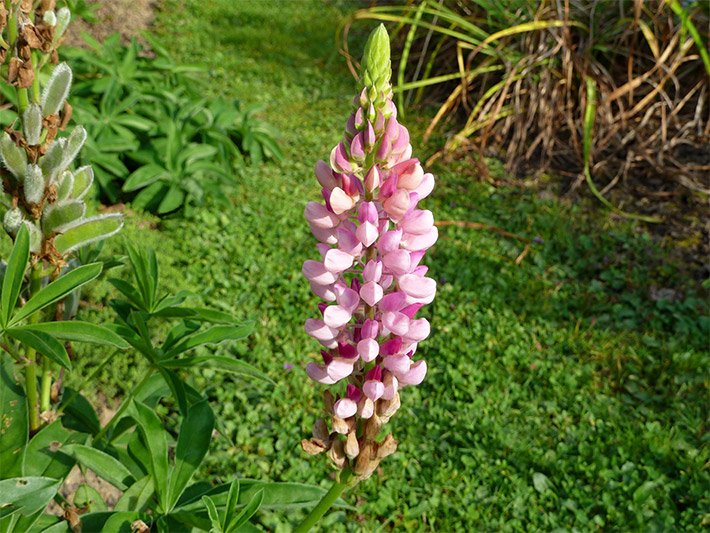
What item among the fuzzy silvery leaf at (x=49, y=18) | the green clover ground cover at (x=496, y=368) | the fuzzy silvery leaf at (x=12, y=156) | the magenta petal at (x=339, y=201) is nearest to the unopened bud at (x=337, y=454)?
the magenta petal at (x=339, y=201)

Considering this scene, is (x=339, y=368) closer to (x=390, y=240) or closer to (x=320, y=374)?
(x=320, y=374)

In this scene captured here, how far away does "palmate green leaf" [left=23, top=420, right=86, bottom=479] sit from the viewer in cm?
155

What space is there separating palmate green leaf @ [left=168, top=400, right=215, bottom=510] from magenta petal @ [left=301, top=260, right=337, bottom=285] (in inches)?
20.2

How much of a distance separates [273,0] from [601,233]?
489 cm

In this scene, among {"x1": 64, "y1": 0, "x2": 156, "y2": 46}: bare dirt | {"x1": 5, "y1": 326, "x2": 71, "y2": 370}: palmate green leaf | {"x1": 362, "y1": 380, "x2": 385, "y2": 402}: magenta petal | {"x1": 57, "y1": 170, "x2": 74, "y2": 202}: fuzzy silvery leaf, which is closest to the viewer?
{"x1": 362, "y1": 380, "x2": 385, "y2": 402}: magenta petal

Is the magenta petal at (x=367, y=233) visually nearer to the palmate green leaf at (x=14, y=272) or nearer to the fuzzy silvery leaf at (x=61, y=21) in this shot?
the palmate green leaf at (x=14, y=272)

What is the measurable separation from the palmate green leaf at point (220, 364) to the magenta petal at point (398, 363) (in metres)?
0.38

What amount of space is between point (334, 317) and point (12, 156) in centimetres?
71

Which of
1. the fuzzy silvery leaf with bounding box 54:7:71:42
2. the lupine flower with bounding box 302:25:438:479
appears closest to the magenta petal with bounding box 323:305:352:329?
the lupine flower with bounding box 302:25:438:479

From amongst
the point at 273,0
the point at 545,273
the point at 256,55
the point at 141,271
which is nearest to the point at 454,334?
the point at 545,273

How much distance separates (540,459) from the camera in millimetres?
2602

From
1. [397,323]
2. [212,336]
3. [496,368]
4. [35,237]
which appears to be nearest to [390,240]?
→ [397,323]

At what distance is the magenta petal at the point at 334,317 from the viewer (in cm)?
118

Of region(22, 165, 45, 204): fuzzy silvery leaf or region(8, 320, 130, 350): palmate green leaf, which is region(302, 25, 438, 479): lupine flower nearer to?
region(8, 320, 130, 350): palmate green leaf
